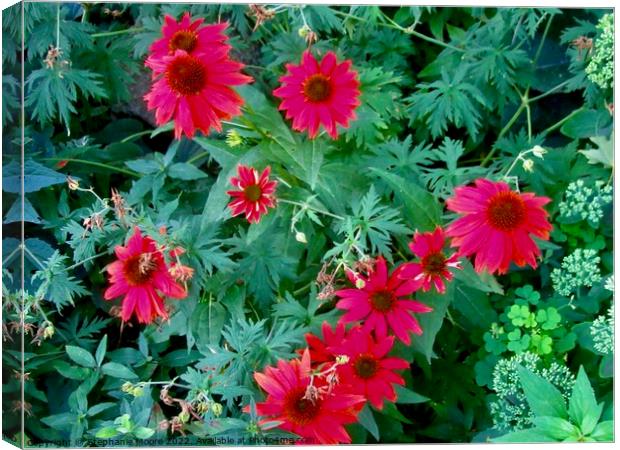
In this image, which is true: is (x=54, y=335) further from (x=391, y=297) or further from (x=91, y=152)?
(x=391, y=297)

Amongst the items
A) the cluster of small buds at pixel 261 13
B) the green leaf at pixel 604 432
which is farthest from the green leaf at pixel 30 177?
the green leaf at pixel 604 432

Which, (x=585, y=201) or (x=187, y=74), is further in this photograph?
(x=585, y=201)

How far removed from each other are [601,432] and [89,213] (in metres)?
0.76

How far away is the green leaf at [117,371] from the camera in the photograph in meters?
1.15

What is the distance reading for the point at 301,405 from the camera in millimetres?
1104

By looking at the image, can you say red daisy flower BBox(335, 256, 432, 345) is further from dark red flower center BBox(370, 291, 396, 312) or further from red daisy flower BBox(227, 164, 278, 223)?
red daisy flower BBox(227, 164, 278, 223)

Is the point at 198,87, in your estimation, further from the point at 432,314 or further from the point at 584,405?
the point at 584,405

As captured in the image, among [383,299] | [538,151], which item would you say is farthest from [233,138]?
[538,151]

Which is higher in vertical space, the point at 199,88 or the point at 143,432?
the point at 199,88

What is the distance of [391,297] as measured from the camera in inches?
44.6

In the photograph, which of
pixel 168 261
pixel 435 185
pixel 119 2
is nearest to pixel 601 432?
pixel 435 185

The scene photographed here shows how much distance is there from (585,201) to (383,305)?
0.32m

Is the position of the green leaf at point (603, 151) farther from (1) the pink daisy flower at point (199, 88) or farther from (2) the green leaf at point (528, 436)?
(1) the pink daisy flower at point (199, 88)

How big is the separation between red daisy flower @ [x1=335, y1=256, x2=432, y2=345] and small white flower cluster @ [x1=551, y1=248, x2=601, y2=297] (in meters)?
0.20
